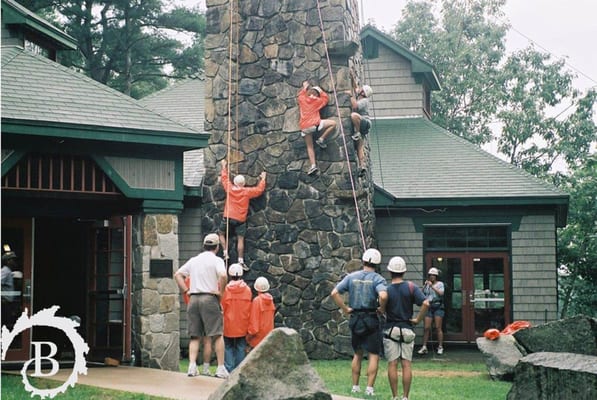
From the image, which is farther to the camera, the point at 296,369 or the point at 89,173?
the point at 89,173

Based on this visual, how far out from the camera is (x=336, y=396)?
10.4 meters

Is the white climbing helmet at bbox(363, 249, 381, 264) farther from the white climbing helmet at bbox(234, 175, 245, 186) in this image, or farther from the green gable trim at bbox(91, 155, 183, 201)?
the white climbing helmet at bbox(234, 175, 245, 186)

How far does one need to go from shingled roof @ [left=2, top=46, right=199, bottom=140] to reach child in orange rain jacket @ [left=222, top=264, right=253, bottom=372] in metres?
2.44

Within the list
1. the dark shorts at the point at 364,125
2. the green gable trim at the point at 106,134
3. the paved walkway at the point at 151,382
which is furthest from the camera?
the dark shorts at the point at 364,125

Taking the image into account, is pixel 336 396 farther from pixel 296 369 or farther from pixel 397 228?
pixel 397 228

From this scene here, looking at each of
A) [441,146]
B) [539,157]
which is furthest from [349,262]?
[539,157]

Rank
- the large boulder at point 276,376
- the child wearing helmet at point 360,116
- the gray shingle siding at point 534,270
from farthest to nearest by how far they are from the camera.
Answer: the gray shingle siding at point 534,270
the child wearing helmet at point 360,116
the large boulder at point 276,376

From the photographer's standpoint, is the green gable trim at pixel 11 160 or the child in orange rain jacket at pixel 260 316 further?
the child in orange rain jacket at pixel 260 316

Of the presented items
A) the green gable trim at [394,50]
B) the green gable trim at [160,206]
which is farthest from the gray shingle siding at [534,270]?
the green gable trim at [160,206]

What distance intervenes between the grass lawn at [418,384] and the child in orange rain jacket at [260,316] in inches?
44.4

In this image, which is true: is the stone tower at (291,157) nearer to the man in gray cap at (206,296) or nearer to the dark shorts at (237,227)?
the dark shorts at (237,227)

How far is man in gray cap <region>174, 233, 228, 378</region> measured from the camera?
11570 mm

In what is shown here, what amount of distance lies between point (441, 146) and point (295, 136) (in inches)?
215

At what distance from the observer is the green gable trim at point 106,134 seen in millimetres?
12039
